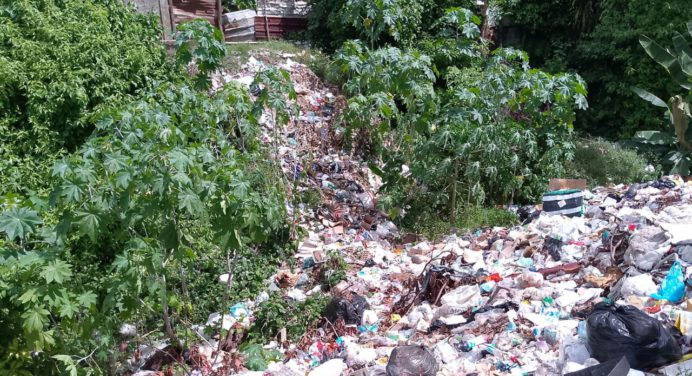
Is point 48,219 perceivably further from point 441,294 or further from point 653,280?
point 653,280

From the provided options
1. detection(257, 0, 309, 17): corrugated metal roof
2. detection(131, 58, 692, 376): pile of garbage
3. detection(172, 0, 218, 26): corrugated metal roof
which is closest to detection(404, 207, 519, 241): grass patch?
detection(131, 58, 692, 376): pile of garbage

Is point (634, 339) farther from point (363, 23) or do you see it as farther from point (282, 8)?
point (282, 8)

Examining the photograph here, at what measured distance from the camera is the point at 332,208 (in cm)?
752

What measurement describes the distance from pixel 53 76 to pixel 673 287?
231 inches

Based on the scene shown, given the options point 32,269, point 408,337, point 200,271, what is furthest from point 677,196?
point 32,269

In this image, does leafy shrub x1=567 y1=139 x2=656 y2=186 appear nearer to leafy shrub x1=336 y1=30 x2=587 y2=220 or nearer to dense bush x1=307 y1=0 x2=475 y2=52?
leafy shrub x1=336 y1=30 x2=587 y2=220

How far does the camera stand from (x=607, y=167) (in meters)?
8.45

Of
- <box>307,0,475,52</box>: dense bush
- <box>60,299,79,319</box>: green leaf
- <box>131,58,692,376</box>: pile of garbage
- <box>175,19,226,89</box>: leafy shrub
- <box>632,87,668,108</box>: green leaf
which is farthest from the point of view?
<box>307,0,475,52</box>: dense bush

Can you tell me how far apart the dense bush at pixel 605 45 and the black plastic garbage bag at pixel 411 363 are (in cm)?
765

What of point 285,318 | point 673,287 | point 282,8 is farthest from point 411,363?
point 282,8

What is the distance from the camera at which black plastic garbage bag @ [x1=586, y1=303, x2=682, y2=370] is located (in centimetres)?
368

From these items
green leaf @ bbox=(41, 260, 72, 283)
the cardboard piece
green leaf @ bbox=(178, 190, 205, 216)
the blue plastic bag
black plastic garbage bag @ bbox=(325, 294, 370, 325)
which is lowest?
black plastic garbage bag @ bbox=(325, 294, 370, 325)

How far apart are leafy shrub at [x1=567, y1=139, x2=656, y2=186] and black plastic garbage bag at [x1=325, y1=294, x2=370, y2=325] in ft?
13.4

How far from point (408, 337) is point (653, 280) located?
5.73 feet
